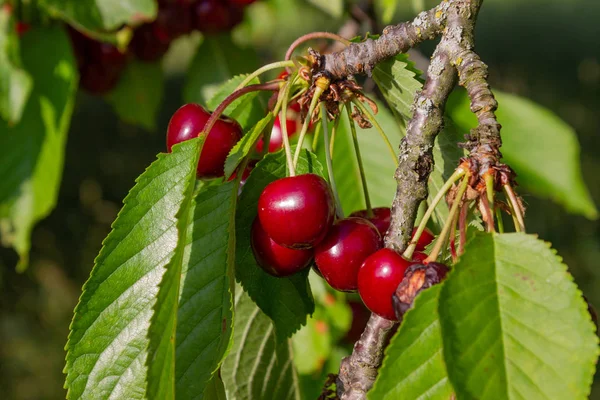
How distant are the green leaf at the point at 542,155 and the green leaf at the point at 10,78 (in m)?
1.38

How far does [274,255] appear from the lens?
0.98 m

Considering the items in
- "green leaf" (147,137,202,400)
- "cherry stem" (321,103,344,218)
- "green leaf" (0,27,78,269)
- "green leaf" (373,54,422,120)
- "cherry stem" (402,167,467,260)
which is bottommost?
"green leaf" (147,137,202,400)

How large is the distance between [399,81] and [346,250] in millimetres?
297

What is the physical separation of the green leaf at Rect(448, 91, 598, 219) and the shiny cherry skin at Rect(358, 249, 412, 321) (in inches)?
51.7

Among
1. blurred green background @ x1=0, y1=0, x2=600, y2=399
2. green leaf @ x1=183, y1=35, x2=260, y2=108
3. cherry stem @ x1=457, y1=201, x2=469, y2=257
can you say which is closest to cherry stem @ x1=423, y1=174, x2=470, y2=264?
cherry stem @ x1=457, y1=201, x2=469, y2=257

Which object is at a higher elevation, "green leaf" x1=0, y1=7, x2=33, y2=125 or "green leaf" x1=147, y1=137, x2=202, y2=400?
"green leaf" x1=0, y1=7, x2=33, y2=125

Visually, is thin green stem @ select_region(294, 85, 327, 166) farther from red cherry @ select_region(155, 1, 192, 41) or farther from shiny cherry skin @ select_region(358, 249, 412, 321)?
red cherry @ select_region(155, 1, 192, 41)

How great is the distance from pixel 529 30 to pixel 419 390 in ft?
39.2

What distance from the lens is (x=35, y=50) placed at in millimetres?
2105

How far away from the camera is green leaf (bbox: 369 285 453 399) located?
75 cm

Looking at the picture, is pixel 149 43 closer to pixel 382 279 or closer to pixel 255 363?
pixel 255 363

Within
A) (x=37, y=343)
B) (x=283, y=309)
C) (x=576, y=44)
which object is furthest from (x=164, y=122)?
(x=283, y=309)

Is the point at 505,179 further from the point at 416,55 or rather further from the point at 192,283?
the point at 416,55

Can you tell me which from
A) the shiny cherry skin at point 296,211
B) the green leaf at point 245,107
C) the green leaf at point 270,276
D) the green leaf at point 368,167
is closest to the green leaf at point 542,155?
the green leaf at point 368,167
